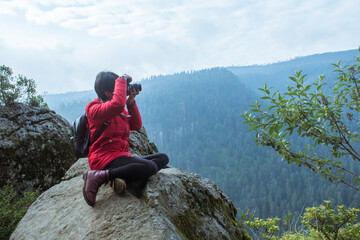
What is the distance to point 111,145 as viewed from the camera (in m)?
3.73

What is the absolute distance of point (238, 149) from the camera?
17175cm

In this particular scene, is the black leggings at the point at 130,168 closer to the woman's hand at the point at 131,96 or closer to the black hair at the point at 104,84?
the woman's hand at the point at 131,96

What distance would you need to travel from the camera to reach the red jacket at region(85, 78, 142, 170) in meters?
3.48

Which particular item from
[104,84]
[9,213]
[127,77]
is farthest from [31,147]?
[127,77]

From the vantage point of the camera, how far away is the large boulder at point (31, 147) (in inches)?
270

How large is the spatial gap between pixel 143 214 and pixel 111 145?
1.23 m

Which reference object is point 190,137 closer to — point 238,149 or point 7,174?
point 238,149

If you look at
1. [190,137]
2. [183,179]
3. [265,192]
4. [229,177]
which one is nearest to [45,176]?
[183,179]

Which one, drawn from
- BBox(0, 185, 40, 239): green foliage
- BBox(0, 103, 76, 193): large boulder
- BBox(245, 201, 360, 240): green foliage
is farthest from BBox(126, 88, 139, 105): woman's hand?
BBox(0, 103, 76, 193): large boulder

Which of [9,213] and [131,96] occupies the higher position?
[131,96]

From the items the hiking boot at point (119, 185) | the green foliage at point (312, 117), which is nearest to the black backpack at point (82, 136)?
the hiking boot at point (119, 185)

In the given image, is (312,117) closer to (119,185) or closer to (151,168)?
(151,168)

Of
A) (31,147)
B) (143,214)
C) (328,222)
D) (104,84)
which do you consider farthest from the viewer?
(31,147)

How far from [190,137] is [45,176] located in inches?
7509
